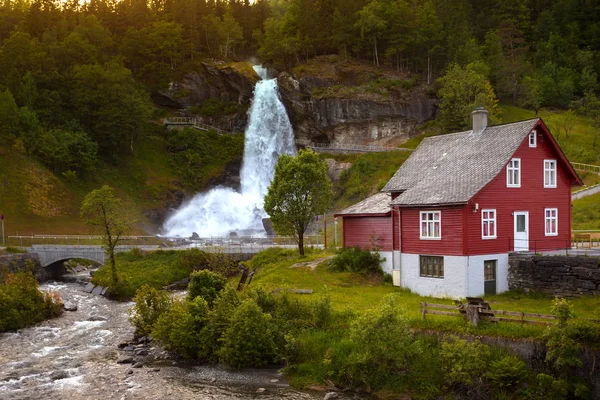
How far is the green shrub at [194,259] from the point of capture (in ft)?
164

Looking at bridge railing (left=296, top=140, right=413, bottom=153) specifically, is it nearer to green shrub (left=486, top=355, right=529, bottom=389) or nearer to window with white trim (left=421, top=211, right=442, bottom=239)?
window with white trim (left=421, top=211, right=442, bottom=239)

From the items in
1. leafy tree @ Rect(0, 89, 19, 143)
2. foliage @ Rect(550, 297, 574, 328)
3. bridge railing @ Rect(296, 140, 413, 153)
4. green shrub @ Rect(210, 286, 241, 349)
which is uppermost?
leafy tree @ Rect(0, 89, 19, 143)

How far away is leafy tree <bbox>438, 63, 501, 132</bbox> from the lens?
81.1 m

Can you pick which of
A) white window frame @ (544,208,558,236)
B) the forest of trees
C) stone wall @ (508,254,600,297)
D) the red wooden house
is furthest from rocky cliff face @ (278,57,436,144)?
stone wall @ (508,254,600,297)

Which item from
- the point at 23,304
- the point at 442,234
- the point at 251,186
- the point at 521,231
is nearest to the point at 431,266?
the point at 442,234

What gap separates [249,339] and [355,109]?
6734cm

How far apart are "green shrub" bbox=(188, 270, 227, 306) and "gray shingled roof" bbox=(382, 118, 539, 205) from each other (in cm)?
1136

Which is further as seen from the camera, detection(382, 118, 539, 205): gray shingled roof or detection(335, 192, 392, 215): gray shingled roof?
detection(335, 192, 392, 215): gray shingled roof

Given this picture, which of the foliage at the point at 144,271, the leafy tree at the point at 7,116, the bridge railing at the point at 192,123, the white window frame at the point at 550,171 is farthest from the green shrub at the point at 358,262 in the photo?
the bridge railing at the point at 192,123

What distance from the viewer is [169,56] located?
96875mm

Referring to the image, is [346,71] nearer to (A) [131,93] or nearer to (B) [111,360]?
(A) [131,93]

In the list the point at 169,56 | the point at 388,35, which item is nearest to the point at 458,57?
the point at 388,35

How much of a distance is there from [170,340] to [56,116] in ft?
197

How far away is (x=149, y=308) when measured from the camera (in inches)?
1198
